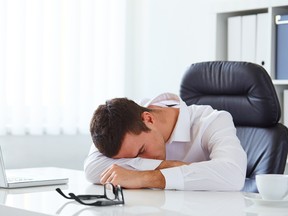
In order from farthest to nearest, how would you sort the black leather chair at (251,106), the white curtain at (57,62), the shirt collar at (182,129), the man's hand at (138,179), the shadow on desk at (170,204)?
the white curtain at (57,62)
the black leather chair at (251,106)
the shirt collar at (182,129)
the man's hand at (138,179)
the shadow on desk at (170,204)

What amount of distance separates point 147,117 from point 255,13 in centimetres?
164

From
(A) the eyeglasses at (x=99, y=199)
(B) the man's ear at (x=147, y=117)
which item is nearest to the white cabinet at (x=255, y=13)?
(B) the man's ear at (x=147, y=117)

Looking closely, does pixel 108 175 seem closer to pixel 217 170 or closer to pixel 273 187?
pixel 217 170

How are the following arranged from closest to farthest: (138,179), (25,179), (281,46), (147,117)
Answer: (138,179) → (25,179) → (147,117) → (281,46)

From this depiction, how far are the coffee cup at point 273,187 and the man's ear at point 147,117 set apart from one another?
0.57 meters

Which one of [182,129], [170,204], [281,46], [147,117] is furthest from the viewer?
[281,46]

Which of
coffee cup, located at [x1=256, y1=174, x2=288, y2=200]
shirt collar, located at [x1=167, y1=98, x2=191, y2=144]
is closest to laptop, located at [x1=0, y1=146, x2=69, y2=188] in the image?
shirt collar, located at [x1=167, y1=98, x2=191, y2=144]

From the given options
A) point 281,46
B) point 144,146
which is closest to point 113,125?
point 144,146

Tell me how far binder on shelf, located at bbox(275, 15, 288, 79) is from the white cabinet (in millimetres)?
21

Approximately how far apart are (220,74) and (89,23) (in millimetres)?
1552

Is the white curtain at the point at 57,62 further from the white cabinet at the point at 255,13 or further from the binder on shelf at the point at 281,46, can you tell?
the binder on shelf at the point at 281,46

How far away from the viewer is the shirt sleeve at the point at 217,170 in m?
1.88

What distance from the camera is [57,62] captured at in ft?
12.2

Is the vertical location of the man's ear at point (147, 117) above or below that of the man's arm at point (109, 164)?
above
